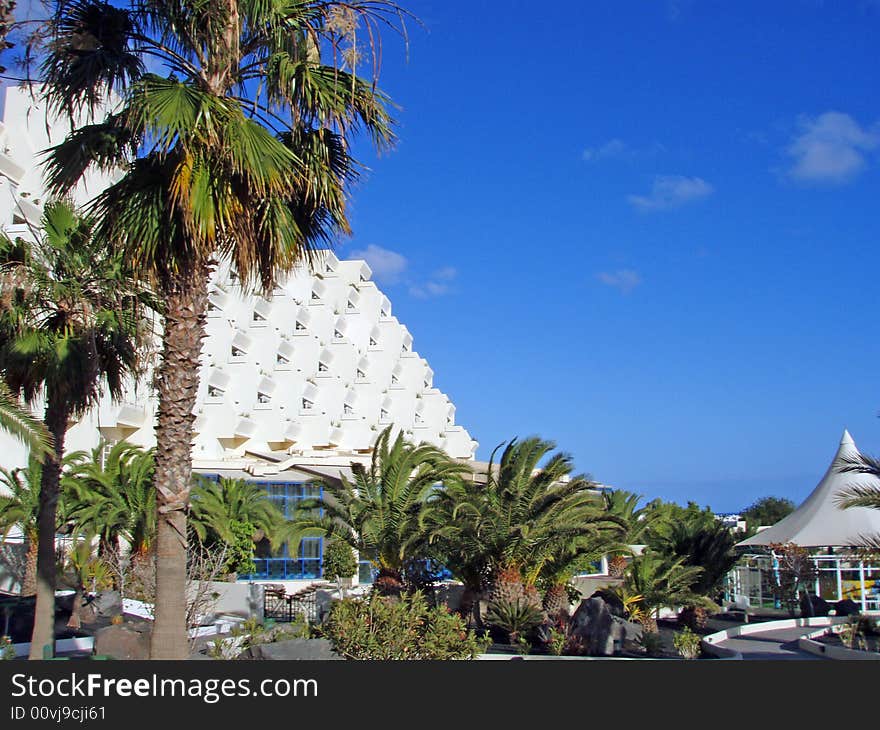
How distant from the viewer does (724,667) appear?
30.3ft

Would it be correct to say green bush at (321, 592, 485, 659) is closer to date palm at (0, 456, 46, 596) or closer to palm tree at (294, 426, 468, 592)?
palm tree at (294, 426, 468, 592)

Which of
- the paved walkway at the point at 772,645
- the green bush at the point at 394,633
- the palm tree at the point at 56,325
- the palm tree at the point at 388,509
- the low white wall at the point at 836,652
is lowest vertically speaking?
the paved walkway at the point at 772,645

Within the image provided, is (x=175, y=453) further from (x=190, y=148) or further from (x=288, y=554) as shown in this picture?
(x=288, y=554)

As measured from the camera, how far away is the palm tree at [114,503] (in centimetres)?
2402

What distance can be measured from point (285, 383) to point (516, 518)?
31.9 meters

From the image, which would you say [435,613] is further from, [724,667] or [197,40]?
[197,40]

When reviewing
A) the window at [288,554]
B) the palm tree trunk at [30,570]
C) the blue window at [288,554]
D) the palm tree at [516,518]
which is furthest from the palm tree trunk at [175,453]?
the window at [288,554]

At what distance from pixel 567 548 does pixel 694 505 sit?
1186 inches

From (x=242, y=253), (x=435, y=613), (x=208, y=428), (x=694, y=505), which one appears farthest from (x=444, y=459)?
(x=694, y=505)

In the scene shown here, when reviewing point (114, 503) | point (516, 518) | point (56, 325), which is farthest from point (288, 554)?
point (56, 325)

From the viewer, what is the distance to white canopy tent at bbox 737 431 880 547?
96.8ft

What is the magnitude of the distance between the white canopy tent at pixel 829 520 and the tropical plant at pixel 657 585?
311 inches

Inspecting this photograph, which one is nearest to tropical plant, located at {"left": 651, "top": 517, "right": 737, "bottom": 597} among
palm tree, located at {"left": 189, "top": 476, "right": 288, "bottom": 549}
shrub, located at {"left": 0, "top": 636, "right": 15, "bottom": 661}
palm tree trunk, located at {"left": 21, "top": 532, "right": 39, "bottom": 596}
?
palm tree, located at {"left": 189, "top": 476, "right": 288, "bottom": 549}

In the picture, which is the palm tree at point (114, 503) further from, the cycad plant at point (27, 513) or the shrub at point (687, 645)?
the shrub at point (687, 645)
